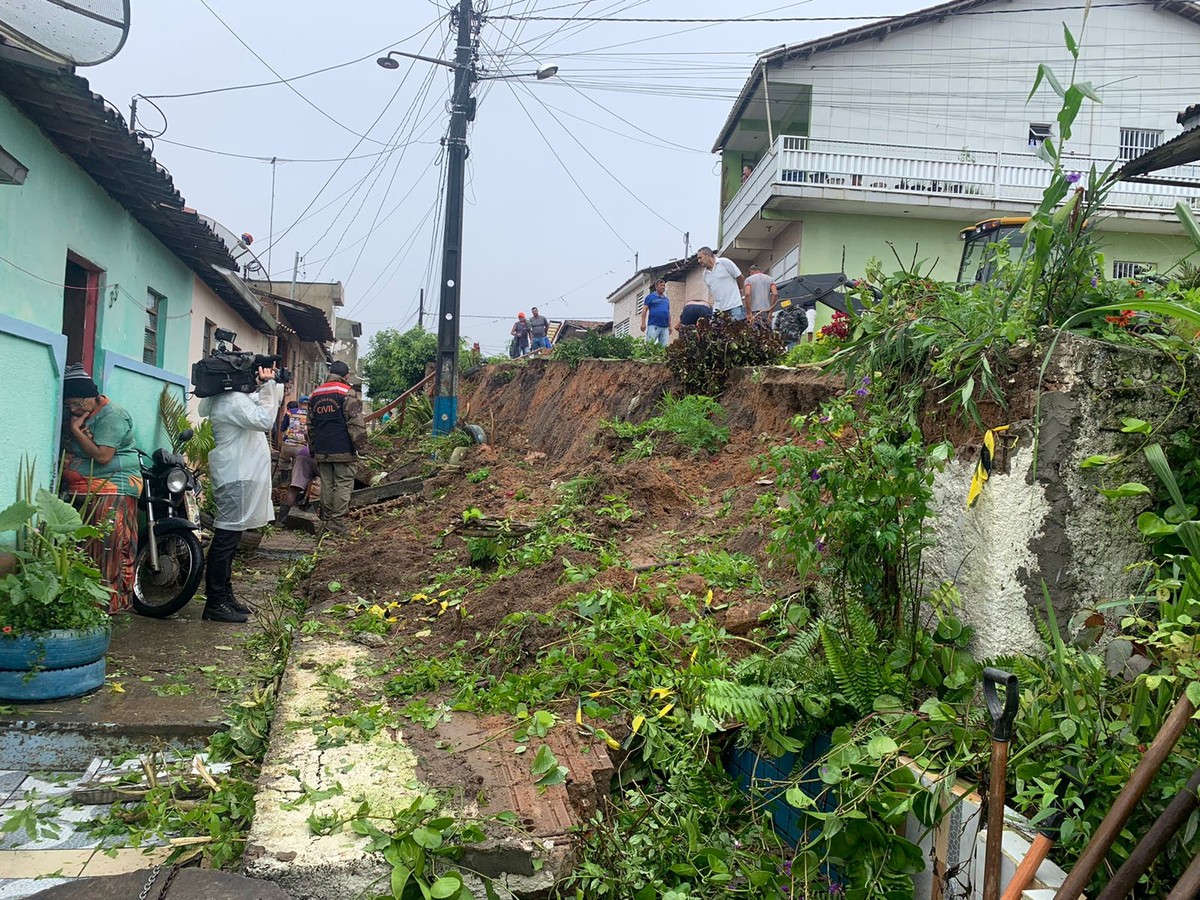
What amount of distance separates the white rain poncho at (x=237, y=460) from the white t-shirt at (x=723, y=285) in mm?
7074

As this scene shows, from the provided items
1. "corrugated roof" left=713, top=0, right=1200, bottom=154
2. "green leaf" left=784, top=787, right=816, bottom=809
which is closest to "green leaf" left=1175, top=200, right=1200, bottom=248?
"green leaf" left=784, top=787, right=816, bottom=809

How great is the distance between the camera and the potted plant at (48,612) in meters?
4.29

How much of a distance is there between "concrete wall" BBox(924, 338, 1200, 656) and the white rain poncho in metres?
5.03

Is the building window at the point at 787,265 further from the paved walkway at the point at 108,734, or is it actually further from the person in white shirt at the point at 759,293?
the paved walkway at the point at 108,734

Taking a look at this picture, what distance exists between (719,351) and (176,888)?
738 cm

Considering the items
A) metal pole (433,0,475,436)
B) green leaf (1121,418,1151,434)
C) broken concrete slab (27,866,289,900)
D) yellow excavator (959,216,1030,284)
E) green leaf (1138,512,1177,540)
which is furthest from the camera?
metal pole (433,0,475,436)

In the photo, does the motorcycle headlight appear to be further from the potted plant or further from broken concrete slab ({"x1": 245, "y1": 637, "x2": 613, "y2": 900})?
broken concrete slab ({"x1": 245, "y1": 637, "x2": 613, "y2": 900})

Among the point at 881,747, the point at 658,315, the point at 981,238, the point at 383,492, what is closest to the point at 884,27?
the point at 658,315

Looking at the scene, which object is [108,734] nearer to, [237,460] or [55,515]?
[55,515]

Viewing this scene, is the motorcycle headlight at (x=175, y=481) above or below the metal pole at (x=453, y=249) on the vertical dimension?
below

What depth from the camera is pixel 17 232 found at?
230 inches

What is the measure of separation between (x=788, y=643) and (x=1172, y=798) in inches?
74.6

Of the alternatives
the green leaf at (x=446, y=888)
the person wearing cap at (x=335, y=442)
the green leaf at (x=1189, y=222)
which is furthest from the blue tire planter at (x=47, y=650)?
the person wearing cap at (x=335, y=442)

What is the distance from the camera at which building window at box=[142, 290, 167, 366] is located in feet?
31.1
